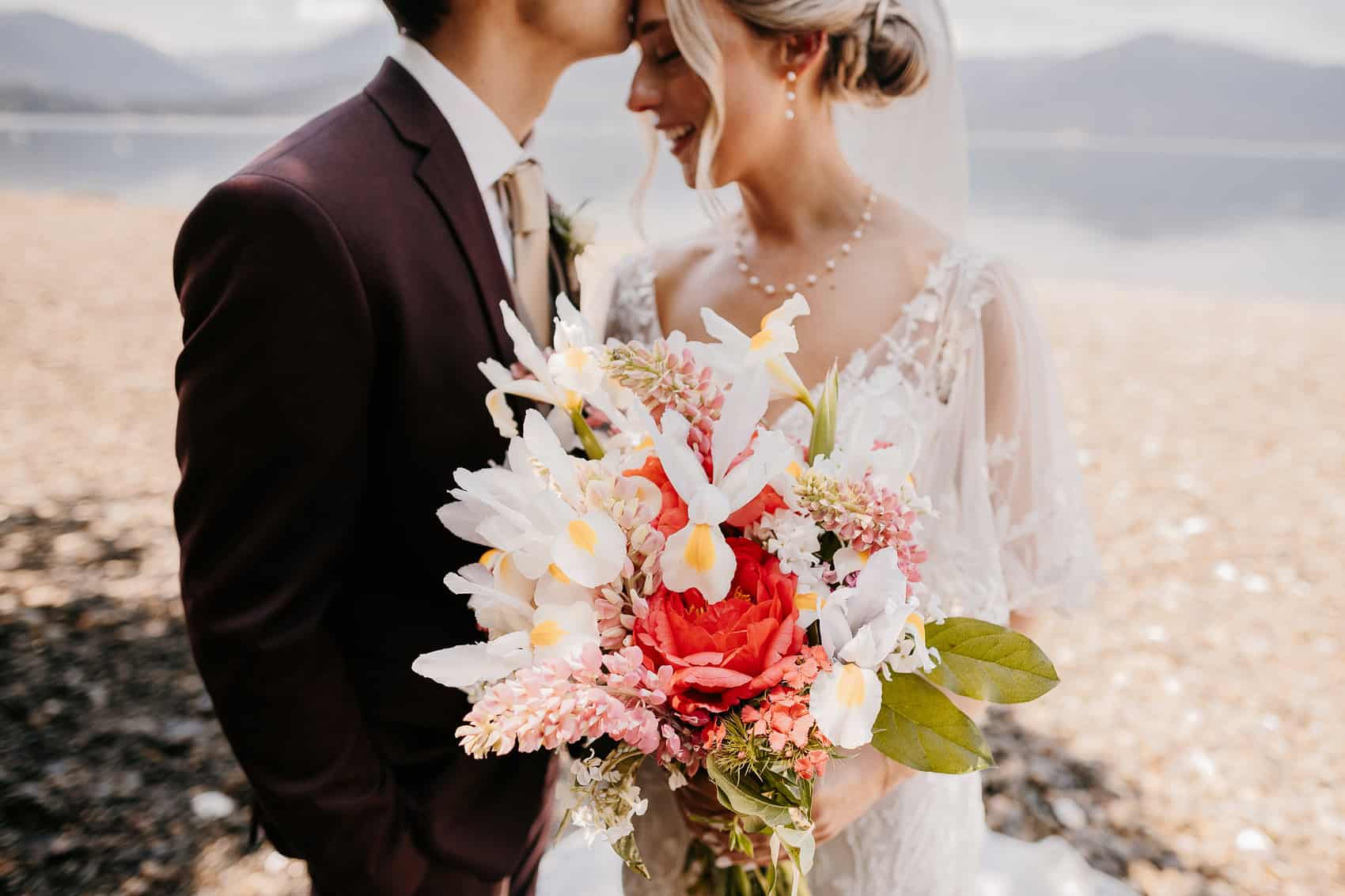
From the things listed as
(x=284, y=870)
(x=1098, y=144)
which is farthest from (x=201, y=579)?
(x=1098, y=144)

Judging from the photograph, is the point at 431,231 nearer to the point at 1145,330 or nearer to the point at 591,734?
the point at 591,734

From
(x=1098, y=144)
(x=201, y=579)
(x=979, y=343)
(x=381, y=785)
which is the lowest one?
(x=381, y=785)

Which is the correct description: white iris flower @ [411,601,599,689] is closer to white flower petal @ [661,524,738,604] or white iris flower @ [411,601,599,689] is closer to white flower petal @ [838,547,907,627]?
white flower petal @ [661,524,738,604]

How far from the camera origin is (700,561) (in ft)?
3.43

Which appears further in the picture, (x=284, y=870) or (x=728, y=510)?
(x=284, y=870)

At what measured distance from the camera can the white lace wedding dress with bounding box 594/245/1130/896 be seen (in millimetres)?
1895

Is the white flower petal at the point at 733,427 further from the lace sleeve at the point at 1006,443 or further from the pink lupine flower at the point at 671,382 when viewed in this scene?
the lace sleeve at the point at 1006,443

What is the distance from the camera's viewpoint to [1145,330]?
11.5m

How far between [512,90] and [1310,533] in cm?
672

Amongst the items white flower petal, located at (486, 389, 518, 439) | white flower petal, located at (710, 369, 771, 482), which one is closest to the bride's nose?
white flower petal, located at (486, 389, 518, 439)

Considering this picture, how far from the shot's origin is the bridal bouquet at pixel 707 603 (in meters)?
1.02

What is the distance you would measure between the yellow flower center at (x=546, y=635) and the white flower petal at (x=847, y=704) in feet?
1.00

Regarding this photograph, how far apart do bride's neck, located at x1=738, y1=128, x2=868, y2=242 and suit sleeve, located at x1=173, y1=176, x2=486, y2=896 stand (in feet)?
3.73

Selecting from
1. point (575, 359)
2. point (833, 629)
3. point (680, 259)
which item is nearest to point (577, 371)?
point (575, 359)
